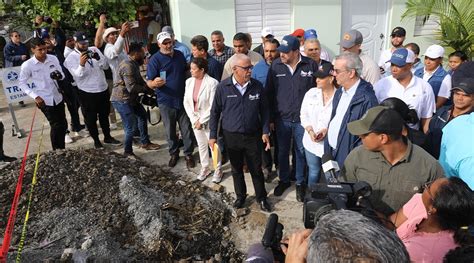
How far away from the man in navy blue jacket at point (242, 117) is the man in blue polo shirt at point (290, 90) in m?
0.29

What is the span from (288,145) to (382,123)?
2222mm

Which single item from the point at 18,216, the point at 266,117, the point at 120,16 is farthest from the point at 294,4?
the point at 18,216

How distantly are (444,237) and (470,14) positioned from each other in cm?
664

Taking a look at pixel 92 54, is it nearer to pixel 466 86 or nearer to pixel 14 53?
pixel 14 53

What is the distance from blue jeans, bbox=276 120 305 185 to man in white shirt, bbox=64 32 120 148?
303cm

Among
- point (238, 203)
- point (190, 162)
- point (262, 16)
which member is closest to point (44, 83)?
point (190, 162)

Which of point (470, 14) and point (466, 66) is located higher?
point (470, 14)

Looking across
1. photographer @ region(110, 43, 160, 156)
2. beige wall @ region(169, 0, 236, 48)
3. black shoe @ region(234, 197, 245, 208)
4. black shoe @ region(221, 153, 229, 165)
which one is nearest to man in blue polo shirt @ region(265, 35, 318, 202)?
black shoe @ region(234, 197, 245, 208)

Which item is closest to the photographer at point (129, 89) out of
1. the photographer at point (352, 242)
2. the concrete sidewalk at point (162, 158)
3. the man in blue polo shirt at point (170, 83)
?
the man in blue polo shirt at point (170, 83)

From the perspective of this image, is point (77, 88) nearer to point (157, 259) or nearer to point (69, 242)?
point (69, 242)

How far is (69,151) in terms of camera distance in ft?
16.3

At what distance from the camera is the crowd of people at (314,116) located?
1.98 meters

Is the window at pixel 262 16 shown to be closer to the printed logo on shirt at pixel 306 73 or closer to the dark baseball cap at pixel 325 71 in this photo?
the printed logo on shirt at pixel 306 73

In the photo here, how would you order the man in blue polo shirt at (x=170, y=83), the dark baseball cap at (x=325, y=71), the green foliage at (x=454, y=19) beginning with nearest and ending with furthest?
the dark baseball cap at (x=325, y=71) < the man in blue polo shirt at (x=170, y=83) < the green foliage at (x=454, y=19)
